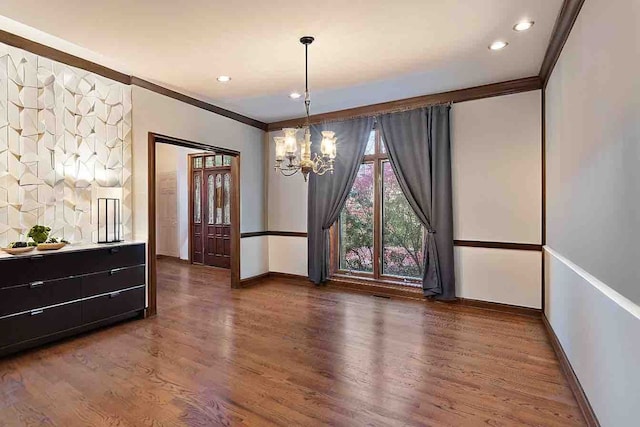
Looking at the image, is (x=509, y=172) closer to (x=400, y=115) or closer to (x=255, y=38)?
(x=400, y=115)

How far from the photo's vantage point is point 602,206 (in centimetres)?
191

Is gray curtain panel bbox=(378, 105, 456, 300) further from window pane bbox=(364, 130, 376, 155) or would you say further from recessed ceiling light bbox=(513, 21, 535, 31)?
recessed ceiling light bbox=(513, 21, 535, 31)

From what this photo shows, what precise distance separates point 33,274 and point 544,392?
4372 mm

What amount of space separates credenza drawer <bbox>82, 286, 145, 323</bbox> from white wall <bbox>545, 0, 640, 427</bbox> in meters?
4.30

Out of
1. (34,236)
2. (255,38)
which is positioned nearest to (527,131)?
(255,38)

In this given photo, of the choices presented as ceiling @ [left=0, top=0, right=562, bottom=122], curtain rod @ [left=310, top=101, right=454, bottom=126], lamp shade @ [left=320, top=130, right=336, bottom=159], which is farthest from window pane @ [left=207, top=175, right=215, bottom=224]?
lamp shade @ [left=320, top=130, right=336, bottom=159]

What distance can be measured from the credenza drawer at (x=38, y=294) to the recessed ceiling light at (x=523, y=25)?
4.77 meters

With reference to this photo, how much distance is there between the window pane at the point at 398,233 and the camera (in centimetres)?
501

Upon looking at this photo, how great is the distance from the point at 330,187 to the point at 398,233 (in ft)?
4.37

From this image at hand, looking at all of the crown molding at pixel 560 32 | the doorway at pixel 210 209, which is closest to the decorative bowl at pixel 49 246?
the doorway at pixel 210 209

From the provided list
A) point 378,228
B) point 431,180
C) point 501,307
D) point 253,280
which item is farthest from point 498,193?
point 253,280

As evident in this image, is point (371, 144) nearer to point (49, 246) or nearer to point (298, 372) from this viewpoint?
point (298, 372)

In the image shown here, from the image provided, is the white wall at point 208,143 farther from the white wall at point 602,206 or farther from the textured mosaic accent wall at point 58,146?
the white wall at point 602,206

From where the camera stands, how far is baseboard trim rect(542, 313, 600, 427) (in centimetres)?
205
